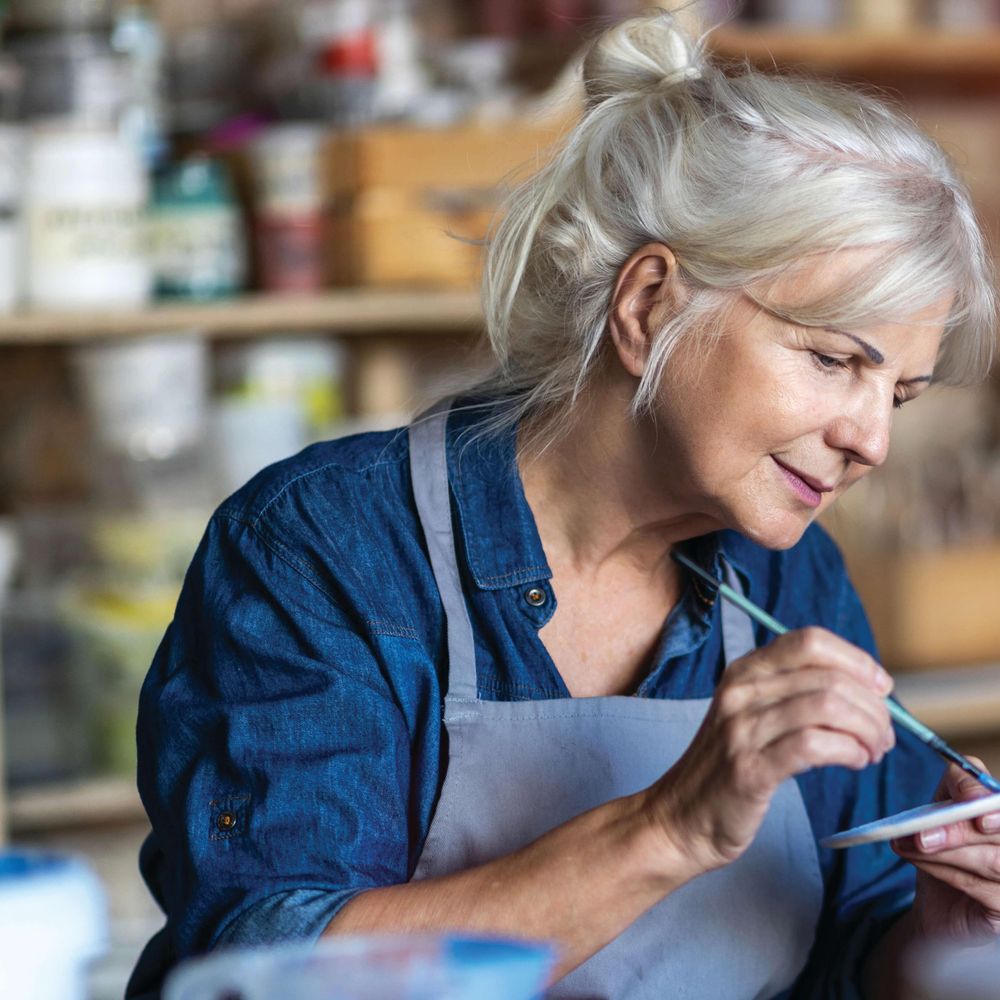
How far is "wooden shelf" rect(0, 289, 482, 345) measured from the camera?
1.99 m

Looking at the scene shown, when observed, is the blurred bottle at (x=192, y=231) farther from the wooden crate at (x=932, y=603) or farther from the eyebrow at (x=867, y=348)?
the eyebrow at (x=867, y=348)

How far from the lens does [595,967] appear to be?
44.2 inches

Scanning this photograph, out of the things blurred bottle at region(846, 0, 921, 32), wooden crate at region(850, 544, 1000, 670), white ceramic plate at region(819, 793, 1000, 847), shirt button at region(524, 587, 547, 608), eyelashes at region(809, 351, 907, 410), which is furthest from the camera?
blurred bottle at region(846, 0, 921, 32)

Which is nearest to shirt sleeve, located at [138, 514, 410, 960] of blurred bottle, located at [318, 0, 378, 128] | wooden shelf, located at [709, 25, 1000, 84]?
blurred bottle, located at [318, 0, 378, 128]

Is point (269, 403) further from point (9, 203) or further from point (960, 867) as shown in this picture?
point (960, 867)

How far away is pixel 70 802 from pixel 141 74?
3.21ft

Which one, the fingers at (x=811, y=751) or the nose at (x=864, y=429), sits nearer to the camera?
the fingers at (x=811, y=751)

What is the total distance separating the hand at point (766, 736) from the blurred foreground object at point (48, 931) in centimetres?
33

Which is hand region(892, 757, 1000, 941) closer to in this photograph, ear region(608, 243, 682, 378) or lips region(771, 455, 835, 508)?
lips region(771, 455, 835, 508)

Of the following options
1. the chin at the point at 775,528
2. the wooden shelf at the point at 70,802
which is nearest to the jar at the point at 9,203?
the wooden shelf at the point at 70,802

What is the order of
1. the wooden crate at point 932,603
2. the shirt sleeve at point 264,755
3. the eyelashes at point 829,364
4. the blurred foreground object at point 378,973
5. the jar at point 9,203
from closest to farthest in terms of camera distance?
the blurred foreground object at point 378,973, the shirt sleeve at point 264,755, the eyelashes at point 829,364, the jar at point 9,203, the wooden crate at point 932,603

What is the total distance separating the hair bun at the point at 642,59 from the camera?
1.23 meters

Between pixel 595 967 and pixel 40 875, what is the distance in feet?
1.49

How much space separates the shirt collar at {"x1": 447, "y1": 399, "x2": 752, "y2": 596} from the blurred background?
0.61 meters
